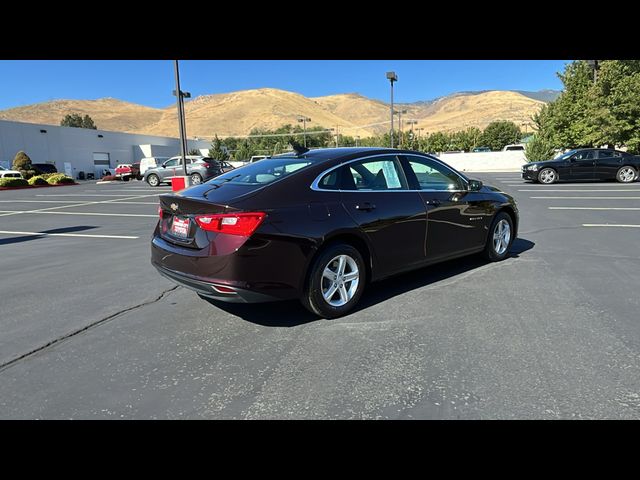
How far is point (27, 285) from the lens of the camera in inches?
206

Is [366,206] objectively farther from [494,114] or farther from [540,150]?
[494,114]

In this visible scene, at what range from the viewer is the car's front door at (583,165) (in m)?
18.3

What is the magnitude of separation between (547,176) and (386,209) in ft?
57.4

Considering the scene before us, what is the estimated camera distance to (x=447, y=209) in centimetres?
502

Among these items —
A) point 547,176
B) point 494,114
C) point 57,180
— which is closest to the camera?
Result: point 547,176

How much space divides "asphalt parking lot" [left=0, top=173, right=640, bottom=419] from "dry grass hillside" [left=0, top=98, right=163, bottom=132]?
155953 millimetres

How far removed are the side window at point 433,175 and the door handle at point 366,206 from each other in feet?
3.02

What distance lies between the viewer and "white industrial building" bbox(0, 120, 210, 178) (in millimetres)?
41781

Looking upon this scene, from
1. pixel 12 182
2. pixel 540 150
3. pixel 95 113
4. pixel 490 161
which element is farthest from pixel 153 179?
pixel 95 113

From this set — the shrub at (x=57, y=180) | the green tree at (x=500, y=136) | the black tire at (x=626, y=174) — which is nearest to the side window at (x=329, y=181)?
the black tire at (x=626, y=174)

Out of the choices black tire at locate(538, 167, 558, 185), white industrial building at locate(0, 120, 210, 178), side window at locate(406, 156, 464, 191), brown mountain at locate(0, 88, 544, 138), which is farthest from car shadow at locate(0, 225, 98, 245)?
brown mountain at locate(0, 88, 544, 138)

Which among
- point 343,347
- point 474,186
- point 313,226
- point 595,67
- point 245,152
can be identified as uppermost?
point 595,67
